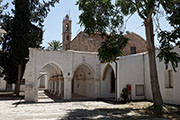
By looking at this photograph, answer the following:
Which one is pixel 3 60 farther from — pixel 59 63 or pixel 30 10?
pixel 59 63

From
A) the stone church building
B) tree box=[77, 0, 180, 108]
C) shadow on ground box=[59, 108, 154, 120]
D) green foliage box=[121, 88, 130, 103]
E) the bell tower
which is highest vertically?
the bell tower

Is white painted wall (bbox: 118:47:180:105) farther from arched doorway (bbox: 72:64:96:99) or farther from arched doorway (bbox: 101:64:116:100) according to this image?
arched doorway (bbox: 72:64:96:99)

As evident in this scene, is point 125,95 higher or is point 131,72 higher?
point 131,72

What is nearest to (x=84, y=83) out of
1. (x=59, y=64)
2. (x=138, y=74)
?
(x=59, y=64)

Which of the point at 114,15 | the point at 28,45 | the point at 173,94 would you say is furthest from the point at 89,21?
the point at 28,45

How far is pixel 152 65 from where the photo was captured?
1197cm

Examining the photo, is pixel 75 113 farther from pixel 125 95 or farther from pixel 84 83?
→ pixel 84 83

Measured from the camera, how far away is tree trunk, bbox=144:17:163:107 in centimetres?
1154

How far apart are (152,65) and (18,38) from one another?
609 inches

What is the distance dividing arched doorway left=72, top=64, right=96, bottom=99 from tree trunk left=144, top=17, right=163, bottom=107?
28.1 feet

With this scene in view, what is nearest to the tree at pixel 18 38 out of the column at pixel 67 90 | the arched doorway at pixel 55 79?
the arched doorway at pixel 55 79

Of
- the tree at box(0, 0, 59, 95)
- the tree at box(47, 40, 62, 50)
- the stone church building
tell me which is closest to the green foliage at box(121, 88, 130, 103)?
the stone church building

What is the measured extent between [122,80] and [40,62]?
8.00 metres

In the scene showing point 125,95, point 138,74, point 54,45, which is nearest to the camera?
point 125,95
